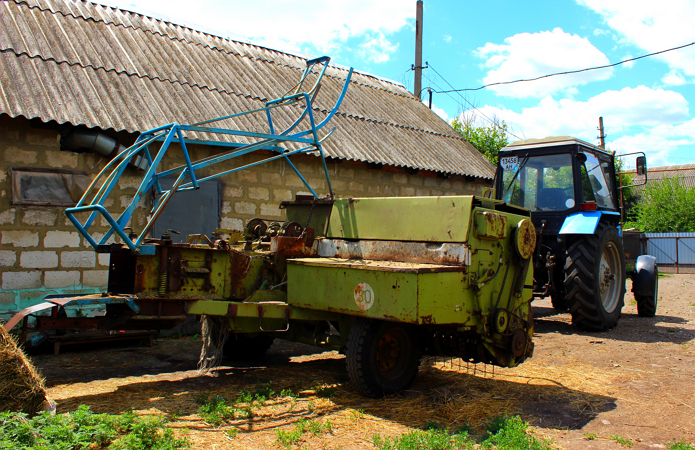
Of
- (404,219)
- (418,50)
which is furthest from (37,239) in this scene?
(418,50)

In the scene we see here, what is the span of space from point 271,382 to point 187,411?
0.82 meters

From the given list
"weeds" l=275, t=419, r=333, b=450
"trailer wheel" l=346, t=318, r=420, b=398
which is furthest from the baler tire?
"weeds" l=275, t=419, r=333, b=450

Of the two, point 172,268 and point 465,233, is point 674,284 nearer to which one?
point 465,233

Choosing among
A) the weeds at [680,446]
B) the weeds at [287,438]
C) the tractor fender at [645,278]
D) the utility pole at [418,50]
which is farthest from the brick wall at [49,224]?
the utility pole at [418,50]

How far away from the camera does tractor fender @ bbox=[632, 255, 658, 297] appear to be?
8.59 m

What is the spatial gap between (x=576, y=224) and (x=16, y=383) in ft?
21.5

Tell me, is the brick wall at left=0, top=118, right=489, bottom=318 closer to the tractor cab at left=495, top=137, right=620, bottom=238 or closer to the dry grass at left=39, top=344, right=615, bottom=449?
the dry grass at left=39, top=344, right=615, bottom=449

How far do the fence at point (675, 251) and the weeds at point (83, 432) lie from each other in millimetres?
22143

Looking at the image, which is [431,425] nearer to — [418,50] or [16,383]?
[16,383]

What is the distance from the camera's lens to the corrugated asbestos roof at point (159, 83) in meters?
6.75

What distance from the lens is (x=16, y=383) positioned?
337cm

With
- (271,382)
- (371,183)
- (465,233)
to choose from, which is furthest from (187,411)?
(371,183)

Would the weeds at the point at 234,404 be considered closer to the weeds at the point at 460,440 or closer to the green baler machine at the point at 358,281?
the green baler machine at the point at 358,281

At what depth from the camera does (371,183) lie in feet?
31.3
